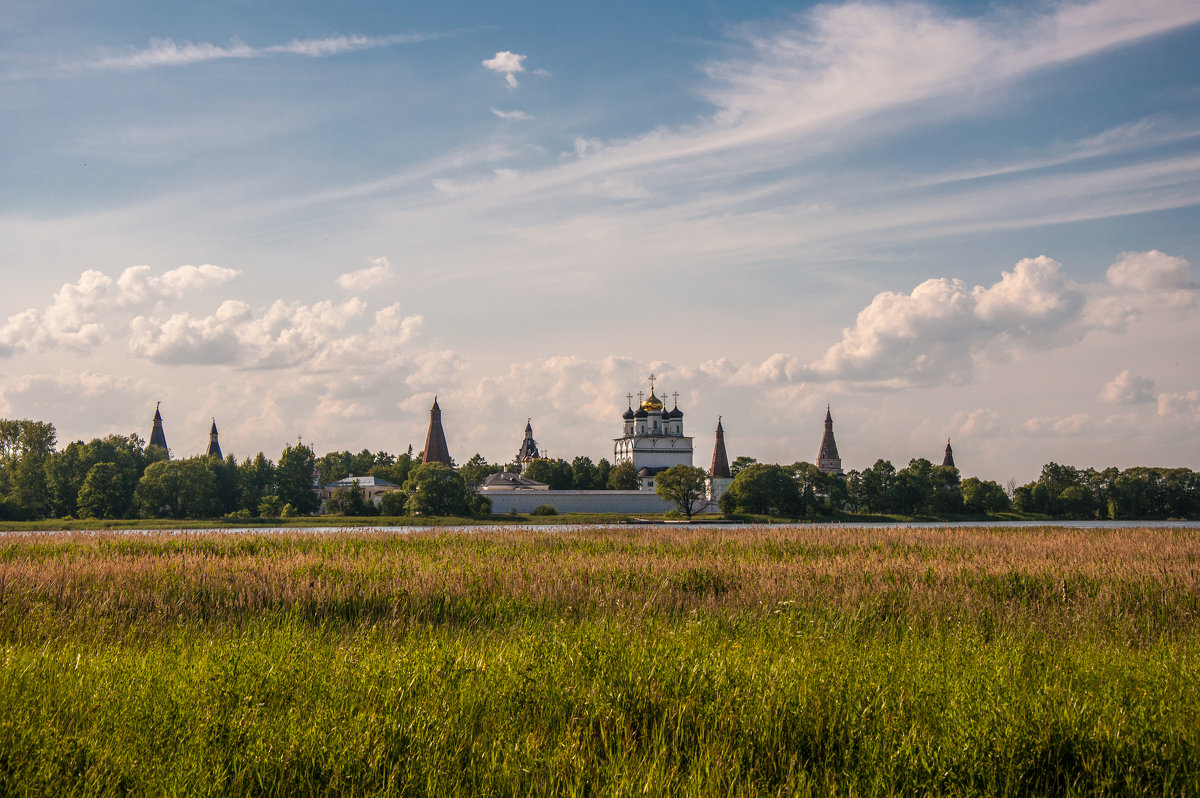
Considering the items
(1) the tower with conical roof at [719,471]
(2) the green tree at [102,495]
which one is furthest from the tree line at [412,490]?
(1) the tower with conical roof at [719,471]

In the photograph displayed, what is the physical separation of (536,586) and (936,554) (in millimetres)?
9967

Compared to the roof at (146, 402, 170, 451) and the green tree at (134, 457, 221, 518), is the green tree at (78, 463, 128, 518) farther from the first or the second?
the roof at (146, 402, 170, 451)

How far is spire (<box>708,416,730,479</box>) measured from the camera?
10356 centimetres

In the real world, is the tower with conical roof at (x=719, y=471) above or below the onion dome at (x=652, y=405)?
below

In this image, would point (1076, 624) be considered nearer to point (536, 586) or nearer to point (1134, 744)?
point (1134, 744)

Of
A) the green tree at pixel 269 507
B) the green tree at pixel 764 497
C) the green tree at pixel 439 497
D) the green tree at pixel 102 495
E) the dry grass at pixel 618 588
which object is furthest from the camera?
the green tree at pixel 764 497

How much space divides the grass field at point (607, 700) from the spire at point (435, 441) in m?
89.9

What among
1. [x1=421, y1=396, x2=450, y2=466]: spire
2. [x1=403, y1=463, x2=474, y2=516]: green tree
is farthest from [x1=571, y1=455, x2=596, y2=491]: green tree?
[x1=403, y1=463, x2=474, y2=516]: green tree

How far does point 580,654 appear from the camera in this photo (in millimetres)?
6672

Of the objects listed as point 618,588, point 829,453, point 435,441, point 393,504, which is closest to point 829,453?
point 829,453

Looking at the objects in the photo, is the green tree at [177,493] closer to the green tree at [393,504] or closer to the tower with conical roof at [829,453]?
the green tree at [393,504]

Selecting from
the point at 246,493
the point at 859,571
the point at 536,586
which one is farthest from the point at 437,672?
the point at 246,493

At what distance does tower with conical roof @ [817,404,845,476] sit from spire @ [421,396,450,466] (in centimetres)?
5442

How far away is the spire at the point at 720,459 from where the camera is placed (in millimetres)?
103562
